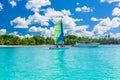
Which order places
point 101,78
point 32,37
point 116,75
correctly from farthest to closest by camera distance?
point 32,37 < point 116,75 < point 101,78

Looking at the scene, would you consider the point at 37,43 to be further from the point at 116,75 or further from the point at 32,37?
the point at 116,75

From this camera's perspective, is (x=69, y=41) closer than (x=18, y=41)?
No

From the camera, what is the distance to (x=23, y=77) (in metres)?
21.4

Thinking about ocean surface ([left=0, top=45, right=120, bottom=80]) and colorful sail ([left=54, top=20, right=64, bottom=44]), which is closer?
ocean surface ([left=0, top=45, right=120, bottom=80])

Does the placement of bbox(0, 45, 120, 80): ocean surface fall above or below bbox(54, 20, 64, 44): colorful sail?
below

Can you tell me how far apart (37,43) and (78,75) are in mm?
157551

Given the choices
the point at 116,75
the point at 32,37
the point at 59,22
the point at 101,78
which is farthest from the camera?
the point at 32,37

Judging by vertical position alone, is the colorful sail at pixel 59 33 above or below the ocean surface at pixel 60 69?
above

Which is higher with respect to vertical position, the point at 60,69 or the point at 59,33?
the point at 59,33

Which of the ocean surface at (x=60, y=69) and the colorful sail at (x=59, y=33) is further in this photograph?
the colorful sail at (x=59, y=33)

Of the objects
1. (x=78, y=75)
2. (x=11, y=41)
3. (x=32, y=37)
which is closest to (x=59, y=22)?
(x=78, y=75)

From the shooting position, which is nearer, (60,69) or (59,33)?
(60,69)

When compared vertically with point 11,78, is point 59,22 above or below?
above

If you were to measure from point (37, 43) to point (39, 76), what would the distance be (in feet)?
518
